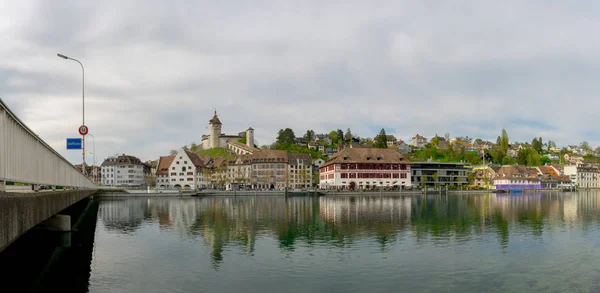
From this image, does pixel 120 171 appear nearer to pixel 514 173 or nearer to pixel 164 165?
pixel 164 165

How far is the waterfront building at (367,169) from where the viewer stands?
146125 millimetres

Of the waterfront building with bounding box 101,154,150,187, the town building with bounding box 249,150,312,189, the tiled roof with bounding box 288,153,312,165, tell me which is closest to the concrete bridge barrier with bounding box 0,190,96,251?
the town building with bounding box 249,150,312,189

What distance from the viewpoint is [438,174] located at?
172 metres

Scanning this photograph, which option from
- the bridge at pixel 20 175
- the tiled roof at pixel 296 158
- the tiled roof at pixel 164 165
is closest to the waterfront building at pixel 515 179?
the tiled roof at pixel 296 158

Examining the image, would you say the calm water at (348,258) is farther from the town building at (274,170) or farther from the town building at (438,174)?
the town building at (274,170)

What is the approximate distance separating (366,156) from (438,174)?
37.2 metres

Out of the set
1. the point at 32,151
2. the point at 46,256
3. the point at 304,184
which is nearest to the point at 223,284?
the point at 32,151

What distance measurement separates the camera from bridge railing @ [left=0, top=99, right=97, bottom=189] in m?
12.3

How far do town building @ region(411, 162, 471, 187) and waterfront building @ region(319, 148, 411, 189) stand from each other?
16.5 metres

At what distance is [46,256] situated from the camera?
94.0ft

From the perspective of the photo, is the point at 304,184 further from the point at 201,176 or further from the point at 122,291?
the point at 122,291

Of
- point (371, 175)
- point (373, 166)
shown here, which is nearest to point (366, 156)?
point (373, 166)

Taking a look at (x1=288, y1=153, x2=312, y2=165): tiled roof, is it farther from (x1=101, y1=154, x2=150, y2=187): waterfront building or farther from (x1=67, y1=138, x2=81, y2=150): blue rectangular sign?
Result: (x1=67, y1=138, x2=81, y2=150): blue rectangular sign

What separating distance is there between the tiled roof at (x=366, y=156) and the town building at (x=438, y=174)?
54.7 ft
